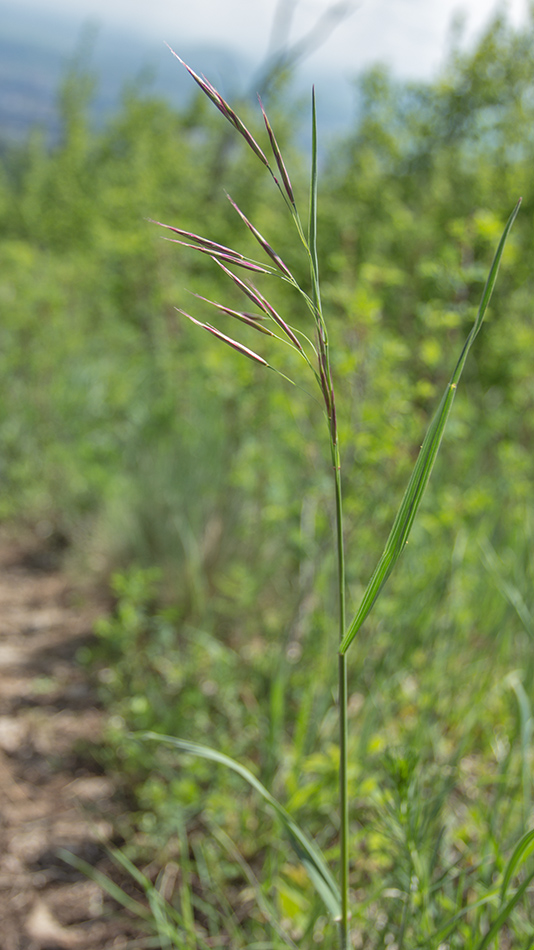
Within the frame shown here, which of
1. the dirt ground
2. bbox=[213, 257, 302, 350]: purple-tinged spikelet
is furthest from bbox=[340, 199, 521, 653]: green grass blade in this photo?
the dirt ground

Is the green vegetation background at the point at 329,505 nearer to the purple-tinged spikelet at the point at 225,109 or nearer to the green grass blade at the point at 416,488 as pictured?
the green grass blade at the point at 416,488

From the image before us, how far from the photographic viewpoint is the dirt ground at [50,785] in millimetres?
1464

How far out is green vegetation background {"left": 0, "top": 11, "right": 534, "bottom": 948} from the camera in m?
1.36

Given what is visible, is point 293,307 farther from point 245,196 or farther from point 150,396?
point 245,196

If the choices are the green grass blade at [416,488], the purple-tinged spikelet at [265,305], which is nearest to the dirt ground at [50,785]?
the green grass blade at [416,488]

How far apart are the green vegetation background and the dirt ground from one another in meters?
0.13

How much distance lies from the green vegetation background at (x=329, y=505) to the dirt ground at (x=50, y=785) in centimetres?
13

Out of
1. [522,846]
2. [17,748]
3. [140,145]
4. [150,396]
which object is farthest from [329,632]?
[140,145]

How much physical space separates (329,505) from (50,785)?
1.09 metres

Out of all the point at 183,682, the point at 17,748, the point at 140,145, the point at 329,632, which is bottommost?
the point at 17,748

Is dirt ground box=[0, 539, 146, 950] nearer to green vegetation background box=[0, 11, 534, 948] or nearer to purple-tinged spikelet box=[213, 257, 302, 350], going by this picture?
green vegetation background box=[0, 11, 534, 948]

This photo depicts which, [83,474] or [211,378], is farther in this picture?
[83,474]

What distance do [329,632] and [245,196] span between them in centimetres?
424

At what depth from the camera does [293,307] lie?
3.62 metres
